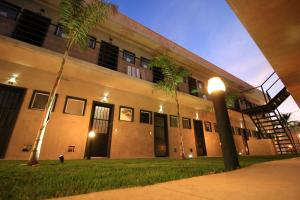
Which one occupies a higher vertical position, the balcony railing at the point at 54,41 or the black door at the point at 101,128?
the balcony railing at the point at 54,41

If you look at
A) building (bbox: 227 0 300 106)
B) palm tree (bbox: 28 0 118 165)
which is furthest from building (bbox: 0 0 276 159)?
building (bbox: 227 0 300 106)

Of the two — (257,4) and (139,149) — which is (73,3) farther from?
(139,149)

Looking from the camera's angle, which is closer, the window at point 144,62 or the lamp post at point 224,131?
the lamp post at point 224,131

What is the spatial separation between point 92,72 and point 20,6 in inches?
155

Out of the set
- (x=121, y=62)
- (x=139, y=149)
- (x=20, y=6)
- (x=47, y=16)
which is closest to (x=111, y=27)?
(x=121, y=62)

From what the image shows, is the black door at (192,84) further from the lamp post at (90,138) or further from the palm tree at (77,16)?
the palm tree at (77,16)

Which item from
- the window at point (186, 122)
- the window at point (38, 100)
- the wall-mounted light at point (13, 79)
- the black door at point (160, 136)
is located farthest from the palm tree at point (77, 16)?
the window at point (186, 122)

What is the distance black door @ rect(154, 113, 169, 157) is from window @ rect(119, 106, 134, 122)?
1722mm

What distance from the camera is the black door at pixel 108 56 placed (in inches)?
313

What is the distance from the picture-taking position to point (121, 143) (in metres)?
7.49

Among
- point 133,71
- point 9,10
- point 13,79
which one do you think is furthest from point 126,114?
point 9,10

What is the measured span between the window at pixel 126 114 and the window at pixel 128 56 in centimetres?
281

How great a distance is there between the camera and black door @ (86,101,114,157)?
22.7 feet

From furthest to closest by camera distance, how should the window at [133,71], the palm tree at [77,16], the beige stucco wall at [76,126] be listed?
the window at [133,71] → the beige stucco wall at [76,126] → the palm tree at [77,16]
